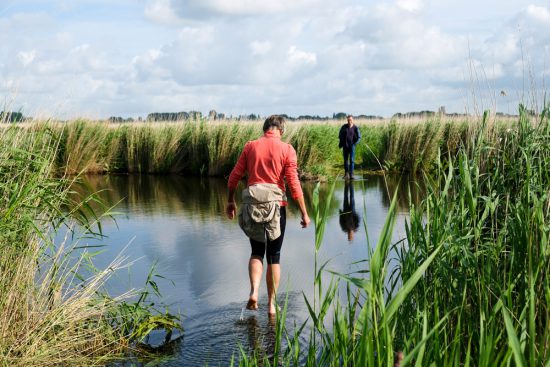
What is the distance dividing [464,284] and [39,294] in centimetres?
301

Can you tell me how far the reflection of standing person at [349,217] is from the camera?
10984 millimetres

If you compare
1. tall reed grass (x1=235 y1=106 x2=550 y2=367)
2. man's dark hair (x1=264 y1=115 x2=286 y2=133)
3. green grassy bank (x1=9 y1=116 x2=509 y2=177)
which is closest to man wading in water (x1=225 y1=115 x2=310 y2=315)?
man's dark hair (x1=264 y1=115 x2=286 y2=133)

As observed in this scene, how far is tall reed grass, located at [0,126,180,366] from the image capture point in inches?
184

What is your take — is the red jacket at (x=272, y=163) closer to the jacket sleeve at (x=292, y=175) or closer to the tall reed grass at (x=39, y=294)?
the jacket sleeve at (x=292, y=175)

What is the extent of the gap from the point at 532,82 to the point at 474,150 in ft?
2.78

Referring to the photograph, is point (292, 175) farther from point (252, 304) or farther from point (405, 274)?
point (405, 274)

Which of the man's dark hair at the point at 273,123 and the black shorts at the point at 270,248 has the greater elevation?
the man's dark hair at the point at 273,123

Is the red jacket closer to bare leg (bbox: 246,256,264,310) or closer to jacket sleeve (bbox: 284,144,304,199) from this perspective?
jacket sleeve (bbox: 284,144,304,199)

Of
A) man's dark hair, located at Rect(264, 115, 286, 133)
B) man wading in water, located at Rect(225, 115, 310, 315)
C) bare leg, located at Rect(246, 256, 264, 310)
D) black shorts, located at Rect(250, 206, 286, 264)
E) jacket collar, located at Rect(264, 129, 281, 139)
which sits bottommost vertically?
bare leg, located at Rect(246, 256, 264, 310)

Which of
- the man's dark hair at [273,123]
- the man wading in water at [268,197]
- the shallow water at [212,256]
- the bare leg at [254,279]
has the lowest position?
the shallow water at [212,256]

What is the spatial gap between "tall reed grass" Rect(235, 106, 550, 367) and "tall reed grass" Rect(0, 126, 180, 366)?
4.16 ft

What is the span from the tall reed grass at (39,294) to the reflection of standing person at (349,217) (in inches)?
208

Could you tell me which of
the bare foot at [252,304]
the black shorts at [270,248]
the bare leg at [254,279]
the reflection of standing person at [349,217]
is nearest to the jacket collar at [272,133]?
the black shorts at [270,248]

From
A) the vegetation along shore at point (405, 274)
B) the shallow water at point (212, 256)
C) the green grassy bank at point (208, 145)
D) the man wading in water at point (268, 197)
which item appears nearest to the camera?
the vegetation along shore at point (405, 274)
